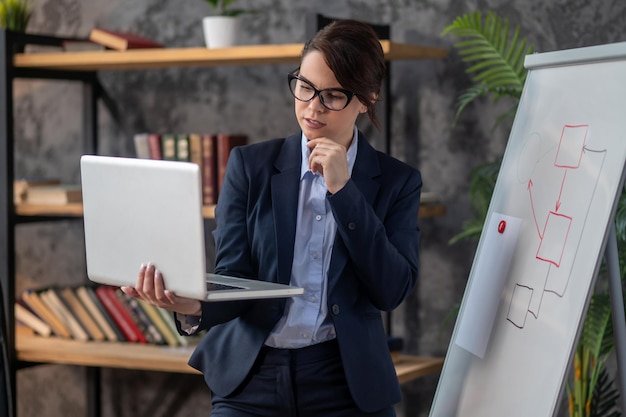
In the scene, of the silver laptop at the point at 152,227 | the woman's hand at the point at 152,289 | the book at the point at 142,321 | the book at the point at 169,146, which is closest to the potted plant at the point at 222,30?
the book at the point at 169,146

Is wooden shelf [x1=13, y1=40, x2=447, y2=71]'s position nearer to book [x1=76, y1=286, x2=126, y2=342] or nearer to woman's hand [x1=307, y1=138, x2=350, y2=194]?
book [x1=76, y1=286, x2=126, y2=342]

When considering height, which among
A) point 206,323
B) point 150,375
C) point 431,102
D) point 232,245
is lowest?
point 150,375

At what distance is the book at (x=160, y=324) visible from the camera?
11.6ft

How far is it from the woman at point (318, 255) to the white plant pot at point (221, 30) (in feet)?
4.58

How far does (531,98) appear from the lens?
2230mm

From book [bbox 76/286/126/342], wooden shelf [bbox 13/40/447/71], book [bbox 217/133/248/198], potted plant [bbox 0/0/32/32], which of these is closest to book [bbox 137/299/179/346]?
book [bbox 76/286/126/342]

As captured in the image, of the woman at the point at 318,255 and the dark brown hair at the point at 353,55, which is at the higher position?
the dark brown hair at the point at 353,55

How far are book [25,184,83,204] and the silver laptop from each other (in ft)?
5.75

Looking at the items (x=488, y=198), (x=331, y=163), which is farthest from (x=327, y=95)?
(x=488, y=198)

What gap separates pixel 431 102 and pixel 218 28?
0.75m

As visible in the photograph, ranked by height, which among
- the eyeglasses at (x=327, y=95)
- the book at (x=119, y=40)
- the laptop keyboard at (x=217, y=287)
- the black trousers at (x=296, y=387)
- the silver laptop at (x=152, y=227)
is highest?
the eyeglasses at (x=327, y=95)

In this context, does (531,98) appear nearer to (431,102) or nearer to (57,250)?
(431,102)

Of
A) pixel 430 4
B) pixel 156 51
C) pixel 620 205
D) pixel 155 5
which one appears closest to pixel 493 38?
pixel 430 4

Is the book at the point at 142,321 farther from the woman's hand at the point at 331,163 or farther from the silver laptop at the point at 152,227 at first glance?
the woman's hand at the point at 331,163
